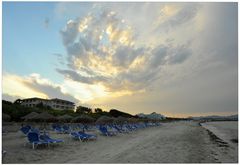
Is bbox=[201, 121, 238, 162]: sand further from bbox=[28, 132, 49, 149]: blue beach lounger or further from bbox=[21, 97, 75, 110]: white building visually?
bbox=[21, 97, 75, 110]: white building

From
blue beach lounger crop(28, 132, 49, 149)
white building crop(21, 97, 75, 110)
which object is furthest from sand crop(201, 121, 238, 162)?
white building crop(21, 97, 75, 110)

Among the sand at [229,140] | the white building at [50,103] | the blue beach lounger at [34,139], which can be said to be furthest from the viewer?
the white building at [50,103]

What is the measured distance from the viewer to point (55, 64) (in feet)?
40.9

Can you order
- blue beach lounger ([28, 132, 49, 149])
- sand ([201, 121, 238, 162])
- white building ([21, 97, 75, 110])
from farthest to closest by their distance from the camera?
white building ([21, 97, 75, 110])
sand ([201, 121, 238, 162])
blue beach lounger ([28, 132, 49, 149])

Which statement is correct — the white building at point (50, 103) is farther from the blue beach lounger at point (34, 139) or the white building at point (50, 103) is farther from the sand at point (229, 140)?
the blue beach lounger at point (34, 139)

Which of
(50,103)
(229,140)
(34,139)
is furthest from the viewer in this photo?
(50,103)

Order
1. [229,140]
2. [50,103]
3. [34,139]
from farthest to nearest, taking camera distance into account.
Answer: [50,103], [229,140], [34,139]

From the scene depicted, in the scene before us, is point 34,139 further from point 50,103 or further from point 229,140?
point 50,103

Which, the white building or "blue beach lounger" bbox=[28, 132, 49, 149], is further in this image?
the white building

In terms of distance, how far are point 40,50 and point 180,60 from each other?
7.86 metres

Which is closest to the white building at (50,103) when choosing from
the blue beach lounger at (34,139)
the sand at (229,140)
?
the sand at (229,140)

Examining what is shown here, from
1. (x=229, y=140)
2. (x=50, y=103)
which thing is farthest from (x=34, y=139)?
(x=50, y=103)

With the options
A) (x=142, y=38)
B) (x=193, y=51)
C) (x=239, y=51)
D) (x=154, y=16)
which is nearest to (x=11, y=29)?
(x=154, y=16)

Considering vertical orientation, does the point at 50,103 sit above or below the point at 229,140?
above
